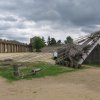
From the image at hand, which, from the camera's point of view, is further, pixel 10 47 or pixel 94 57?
pixel 10 47

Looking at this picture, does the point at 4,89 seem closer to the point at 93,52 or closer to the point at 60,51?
the point at 60,51

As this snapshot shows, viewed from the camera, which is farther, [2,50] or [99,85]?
[2,50]

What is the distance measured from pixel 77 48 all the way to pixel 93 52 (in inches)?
177

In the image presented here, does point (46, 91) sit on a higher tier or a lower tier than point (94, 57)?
lower

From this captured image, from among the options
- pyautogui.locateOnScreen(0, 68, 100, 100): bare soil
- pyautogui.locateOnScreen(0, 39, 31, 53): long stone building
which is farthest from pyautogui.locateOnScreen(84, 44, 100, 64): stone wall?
pyautogui.locateOnScreen(0, 39, 31, 53): long stone building

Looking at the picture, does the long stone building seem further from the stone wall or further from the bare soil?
the bare soil

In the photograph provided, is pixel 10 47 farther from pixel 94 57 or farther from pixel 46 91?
pixel 46 91

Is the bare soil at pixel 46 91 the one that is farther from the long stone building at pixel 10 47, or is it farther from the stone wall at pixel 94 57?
the long stone building at pixel 10 47

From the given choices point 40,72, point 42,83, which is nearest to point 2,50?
point 40,72

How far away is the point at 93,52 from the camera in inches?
1286

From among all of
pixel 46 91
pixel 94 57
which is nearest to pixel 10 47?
pixel 94 57

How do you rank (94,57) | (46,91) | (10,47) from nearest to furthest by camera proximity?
(46,91) < (94,57) < (10,47)

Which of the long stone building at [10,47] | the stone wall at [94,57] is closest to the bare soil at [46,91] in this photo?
the stone wall at [94,57]

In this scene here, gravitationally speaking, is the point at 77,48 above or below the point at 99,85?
above
